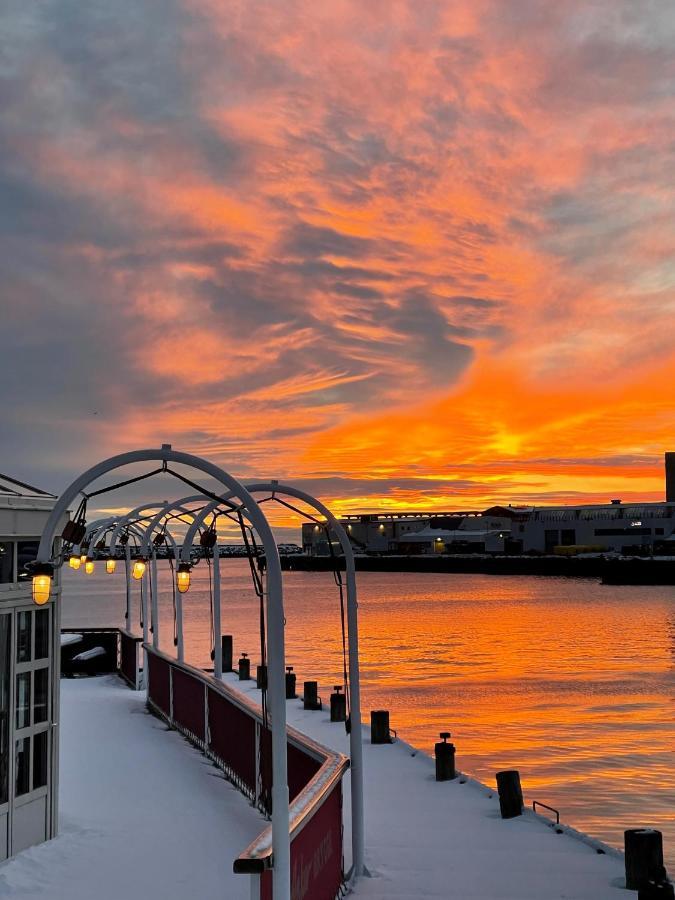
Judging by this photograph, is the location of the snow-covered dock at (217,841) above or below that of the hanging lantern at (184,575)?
below

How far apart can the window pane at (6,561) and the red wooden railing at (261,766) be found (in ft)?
11.6

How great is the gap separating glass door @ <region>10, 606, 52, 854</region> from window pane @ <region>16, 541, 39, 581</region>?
1.32ft

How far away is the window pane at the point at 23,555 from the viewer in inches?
427

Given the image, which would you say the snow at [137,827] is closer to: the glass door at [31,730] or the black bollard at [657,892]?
the glass door at [31,730]

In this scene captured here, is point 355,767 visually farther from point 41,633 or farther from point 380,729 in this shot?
point 380,729

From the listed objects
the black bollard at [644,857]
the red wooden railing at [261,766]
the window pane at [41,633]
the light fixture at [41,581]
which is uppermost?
the light fixture at [41,581]

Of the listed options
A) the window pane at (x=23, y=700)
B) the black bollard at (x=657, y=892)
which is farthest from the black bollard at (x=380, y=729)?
the black bollard at (x=657, y=892)

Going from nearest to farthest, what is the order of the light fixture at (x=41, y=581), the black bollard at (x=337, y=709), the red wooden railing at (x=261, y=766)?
the red wooden railing at (x=261, y=766) < the light fixture at (x=41, y=581) < the black bollard at (x=337, y=709)

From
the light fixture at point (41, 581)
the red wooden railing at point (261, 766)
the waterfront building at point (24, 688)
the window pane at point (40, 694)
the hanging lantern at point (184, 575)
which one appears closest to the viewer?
the red wooden railing at point (261, 766)

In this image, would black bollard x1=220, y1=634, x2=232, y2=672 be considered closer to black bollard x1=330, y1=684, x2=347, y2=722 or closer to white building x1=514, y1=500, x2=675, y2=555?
black bollard x1=330, y1=684, x2=347, y2=722

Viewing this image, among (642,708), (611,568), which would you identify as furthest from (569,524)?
(642,708)

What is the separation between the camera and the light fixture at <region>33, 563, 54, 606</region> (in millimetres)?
8180

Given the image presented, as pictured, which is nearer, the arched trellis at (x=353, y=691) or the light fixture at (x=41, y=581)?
the light fixture at (x=41, y=581)

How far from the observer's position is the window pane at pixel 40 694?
11148 millimetres
